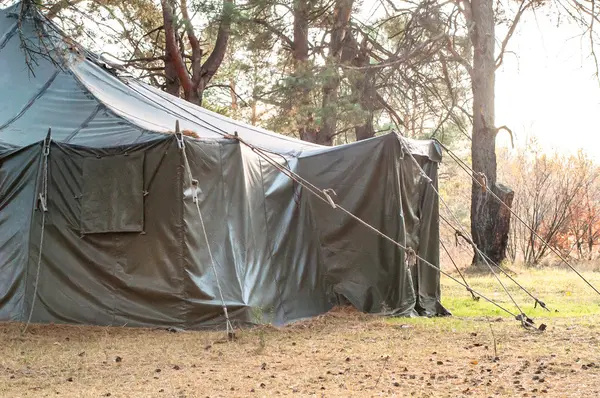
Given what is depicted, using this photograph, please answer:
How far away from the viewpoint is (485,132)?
1111 cm

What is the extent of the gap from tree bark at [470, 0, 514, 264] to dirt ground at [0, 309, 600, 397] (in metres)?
4.97

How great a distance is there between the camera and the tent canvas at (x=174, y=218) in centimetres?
577

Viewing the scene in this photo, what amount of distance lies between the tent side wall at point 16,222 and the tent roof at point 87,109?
8.4 inches

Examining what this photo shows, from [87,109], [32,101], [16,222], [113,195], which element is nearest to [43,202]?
[16,222]

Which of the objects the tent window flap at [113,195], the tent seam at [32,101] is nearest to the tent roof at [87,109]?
the tent seam at [32,101]

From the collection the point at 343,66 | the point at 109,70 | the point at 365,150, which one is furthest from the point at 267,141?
the point at 343,66

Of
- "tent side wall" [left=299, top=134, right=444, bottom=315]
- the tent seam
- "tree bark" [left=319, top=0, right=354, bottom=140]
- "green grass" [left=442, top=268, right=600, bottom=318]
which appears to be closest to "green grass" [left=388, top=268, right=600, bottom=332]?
"green grass" [left=442, top=268, right=600, bottom=318]

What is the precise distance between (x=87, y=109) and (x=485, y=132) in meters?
6.65

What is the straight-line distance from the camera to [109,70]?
285 inches

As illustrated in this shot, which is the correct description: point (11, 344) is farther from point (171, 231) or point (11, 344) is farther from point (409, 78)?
point (409, 78)

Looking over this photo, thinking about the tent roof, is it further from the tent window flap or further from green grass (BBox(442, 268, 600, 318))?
green grass (BBox(442, 268, 600, 318))

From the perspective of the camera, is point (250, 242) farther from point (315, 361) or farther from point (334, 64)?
point (334, 64)

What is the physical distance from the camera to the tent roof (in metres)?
6.19

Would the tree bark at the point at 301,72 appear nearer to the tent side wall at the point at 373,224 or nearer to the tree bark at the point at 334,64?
the tree bark at the point at 334,64
